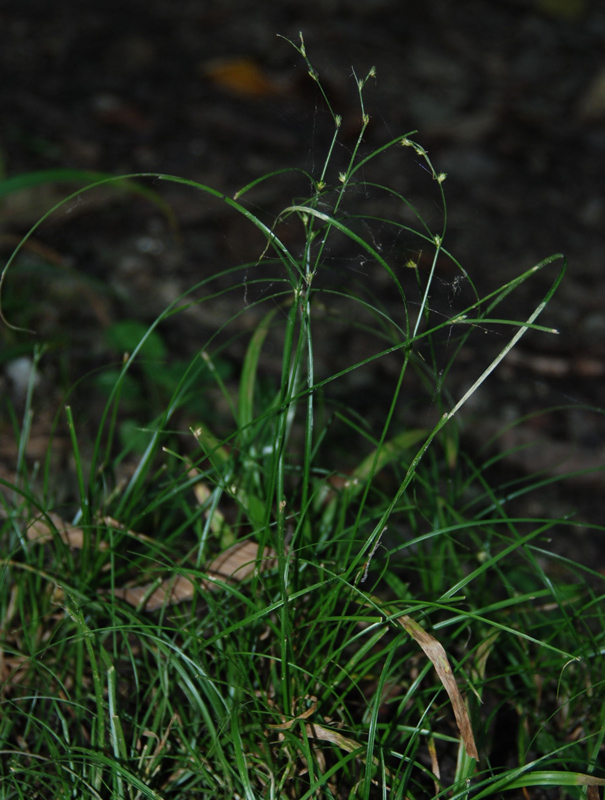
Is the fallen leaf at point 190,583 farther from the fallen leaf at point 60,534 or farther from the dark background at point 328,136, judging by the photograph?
the dark background at point 328,136

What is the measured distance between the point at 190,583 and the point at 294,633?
8.7 inches

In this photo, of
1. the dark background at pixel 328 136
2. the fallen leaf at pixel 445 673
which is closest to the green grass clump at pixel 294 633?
the fallen leaf at pixel 445 673

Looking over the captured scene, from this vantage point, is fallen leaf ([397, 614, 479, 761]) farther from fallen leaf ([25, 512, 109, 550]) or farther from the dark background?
the dark background

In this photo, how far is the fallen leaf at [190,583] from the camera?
3.96ft

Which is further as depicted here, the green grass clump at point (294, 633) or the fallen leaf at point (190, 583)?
the fallen leaf at point (190, 583)

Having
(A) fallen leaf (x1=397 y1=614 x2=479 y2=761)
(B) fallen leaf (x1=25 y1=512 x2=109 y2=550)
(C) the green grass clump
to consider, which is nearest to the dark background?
(B) fallen leaf (x1=25 y1=512 x2=109 y2=550)

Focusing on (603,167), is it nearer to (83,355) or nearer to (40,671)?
(83,355)

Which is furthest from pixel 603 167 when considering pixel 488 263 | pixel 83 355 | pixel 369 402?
pixel 83 355

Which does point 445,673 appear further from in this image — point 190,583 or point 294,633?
point 190,583

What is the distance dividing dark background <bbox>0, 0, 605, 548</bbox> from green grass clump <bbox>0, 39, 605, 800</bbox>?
2.49ft

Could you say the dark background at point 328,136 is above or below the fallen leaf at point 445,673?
below

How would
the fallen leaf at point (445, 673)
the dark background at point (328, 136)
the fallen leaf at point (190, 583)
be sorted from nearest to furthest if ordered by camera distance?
the fallen leaf at point (445, 673), the fallen leaf at point (190, 583), the dark background at point (328, 136)

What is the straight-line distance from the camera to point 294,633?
1.09 m

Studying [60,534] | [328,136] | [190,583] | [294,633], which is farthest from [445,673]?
[328,136]
